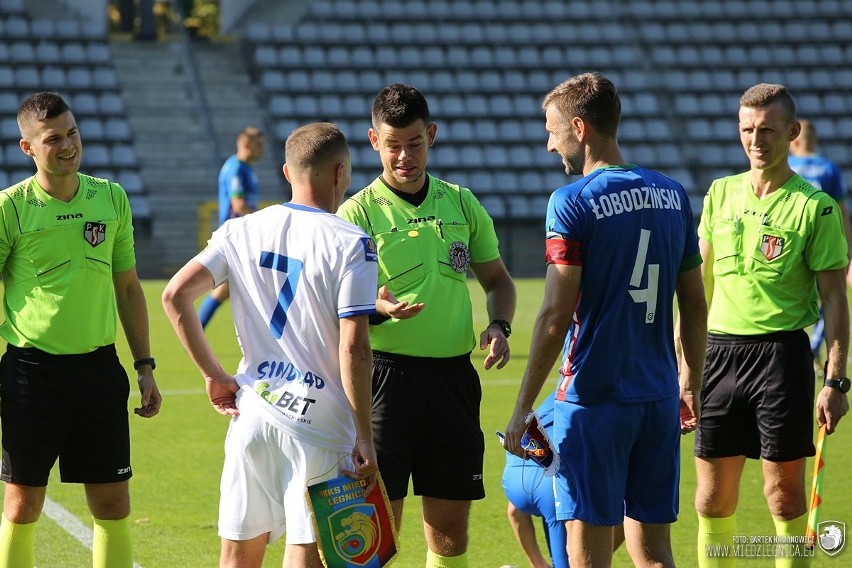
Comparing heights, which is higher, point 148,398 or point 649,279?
point 649,279

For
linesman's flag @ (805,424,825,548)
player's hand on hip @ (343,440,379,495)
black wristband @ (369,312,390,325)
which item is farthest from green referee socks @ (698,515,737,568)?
player's hand on hip @ (343,440,379,495)

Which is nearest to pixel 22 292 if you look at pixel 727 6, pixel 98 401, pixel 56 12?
pixel 98 401

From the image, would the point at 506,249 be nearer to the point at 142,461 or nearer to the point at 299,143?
the point at 142,461

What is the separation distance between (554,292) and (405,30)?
25.2m

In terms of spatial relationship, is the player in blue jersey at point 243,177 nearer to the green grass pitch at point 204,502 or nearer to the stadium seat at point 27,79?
the green grass pitch at point 204,502

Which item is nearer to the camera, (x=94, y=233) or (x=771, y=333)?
(x=94, y=233)

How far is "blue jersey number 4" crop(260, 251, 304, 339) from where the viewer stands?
372cm

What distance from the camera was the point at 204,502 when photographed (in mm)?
6602

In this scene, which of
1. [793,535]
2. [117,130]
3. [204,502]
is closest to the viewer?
[793,535]

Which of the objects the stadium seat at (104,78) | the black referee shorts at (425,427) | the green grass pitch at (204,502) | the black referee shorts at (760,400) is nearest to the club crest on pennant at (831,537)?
the green grass pitch at (204,502)

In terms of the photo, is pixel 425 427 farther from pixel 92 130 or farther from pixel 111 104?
pixel 111 104

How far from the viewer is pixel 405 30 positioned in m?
28.2

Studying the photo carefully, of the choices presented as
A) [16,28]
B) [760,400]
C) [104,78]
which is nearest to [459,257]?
[760,400]

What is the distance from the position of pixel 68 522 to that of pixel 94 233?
224 centimetres
